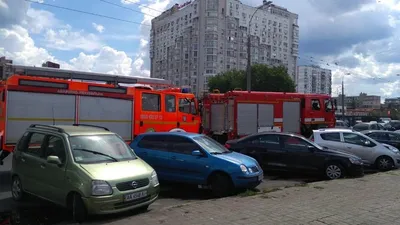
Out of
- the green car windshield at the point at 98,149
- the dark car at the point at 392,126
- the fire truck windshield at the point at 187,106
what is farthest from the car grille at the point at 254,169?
the dark car at the point at 392,126

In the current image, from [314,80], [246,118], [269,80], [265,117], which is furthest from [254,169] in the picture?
[314,80]

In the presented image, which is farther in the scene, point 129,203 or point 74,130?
point 74,130

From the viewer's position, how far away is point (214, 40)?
353 ft

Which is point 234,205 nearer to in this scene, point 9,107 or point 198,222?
point 198,222

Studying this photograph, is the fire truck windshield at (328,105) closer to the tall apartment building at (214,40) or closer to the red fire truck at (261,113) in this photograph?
the red fire truck at (261,113)

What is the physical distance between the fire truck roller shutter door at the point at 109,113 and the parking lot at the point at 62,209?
112 inches

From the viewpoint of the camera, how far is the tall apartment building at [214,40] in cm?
10862

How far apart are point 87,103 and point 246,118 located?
8.77 meters

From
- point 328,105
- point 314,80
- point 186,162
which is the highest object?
point 314,80

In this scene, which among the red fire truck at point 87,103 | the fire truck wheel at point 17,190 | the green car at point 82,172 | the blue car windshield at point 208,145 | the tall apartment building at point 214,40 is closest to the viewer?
the green car at point 82,172

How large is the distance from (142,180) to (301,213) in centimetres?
290

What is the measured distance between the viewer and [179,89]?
51.8 feet

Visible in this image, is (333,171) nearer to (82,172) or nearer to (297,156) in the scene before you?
(297,156)

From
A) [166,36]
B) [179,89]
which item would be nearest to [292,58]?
[166,36]
